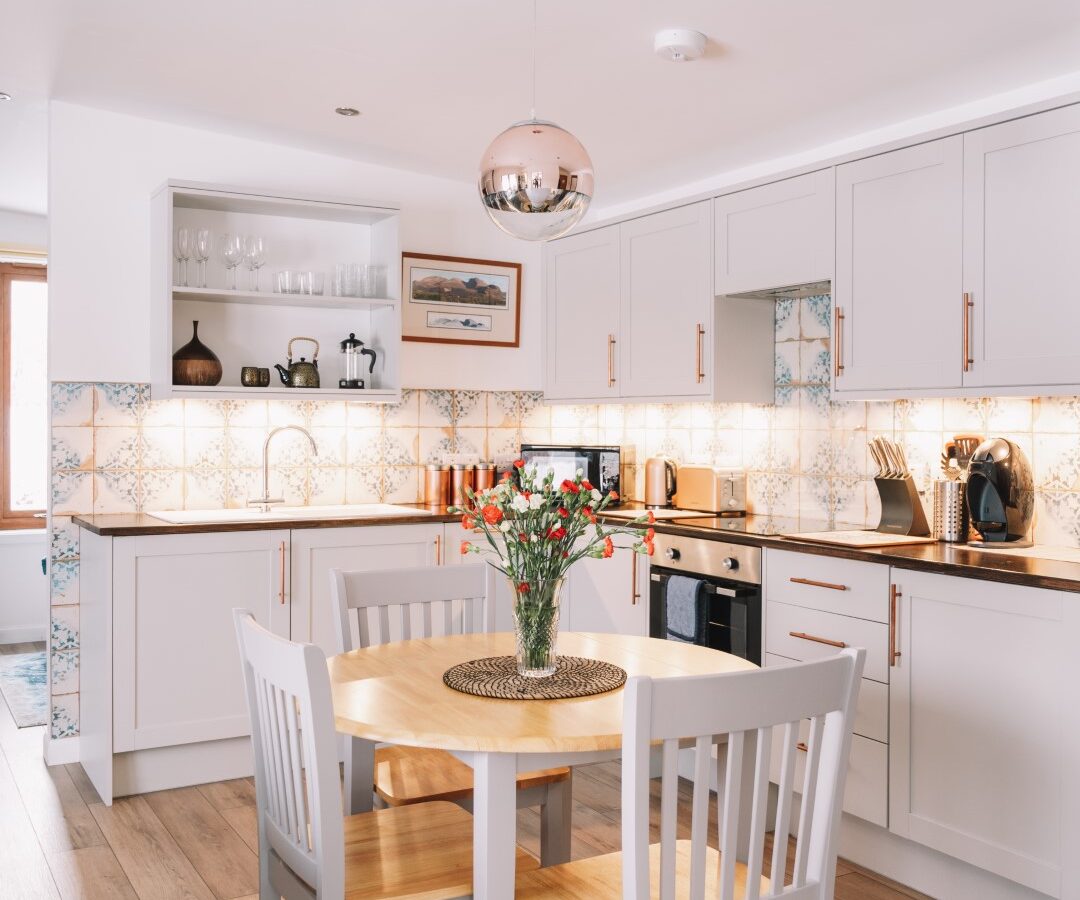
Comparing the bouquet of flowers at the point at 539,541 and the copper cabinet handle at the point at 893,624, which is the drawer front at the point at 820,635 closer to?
the copper cabinet handle at the point at 893,624

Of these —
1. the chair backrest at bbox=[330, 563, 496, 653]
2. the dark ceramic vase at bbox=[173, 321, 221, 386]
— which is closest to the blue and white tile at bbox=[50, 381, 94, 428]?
the dark ceramic vase at bbox=[173, 321, 221, 386]

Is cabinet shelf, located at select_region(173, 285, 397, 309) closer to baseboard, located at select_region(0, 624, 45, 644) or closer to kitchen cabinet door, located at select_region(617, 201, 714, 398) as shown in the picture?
kitchen cabinet door, located at select_region(617, 201, 714, 398)

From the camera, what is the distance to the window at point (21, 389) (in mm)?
5988

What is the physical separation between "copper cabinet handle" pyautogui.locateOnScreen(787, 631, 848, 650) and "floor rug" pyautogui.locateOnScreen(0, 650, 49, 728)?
9.91 feet

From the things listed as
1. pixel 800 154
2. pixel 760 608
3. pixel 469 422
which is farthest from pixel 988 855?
pixel 469 422

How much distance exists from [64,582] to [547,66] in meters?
2.61

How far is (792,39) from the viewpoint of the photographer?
2.86 metres

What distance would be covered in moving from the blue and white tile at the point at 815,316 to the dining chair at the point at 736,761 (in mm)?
2455

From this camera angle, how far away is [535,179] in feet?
6.88

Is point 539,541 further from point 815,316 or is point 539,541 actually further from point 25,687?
point 25,687

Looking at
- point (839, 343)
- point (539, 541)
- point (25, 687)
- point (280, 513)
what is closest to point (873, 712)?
point (839, 343)

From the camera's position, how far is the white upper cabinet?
3.46 m

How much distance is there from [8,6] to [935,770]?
3338 millimetres

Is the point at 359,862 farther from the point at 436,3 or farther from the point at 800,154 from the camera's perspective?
the point at 800,154
